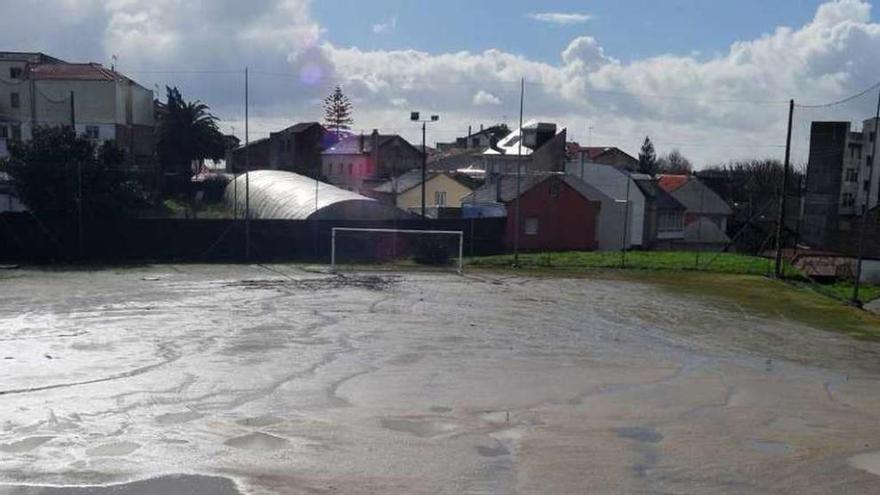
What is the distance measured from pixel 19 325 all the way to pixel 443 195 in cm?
3990

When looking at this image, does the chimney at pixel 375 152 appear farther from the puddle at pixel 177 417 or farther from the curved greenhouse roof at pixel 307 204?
the puddle at pixel 177 417

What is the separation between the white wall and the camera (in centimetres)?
5184

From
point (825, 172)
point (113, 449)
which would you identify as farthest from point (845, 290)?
point (825, 172)

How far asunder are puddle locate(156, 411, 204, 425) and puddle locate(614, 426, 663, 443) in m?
5.00

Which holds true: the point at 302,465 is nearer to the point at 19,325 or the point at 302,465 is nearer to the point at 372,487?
the point at 372,487

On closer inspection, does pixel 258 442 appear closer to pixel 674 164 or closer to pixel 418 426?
pixel 418 426

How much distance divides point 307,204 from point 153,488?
29.3 m

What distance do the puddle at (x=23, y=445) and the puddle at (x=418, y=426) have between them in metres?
3.66

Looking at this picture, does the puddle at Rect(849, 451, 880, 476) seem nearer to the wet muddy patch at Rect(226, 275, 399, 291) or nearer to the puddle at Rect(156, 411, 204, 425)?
the puddle at Rect(156, 411, 204, 425)

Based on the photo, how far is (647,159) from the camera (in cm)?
10112

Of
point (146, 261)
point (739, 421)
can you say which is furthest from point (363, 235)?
point (739, 421)

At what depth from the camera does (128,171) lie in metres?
33.1

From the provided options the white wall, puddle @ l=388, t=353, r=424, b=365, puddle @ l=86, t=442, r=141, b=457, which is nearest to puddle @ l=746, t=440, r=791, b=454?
puddle @ l=388, t=353, r=424, b=365

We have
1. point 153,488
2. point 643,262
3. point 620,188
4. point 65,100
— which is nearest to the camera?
point 153,488
